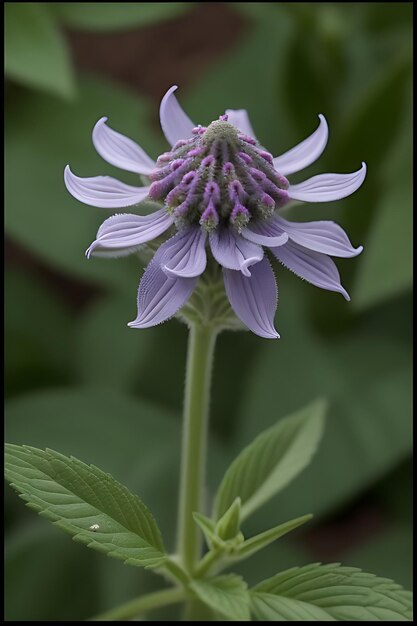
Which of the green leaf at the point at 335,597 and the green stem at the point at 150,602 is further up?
the green stem at the point at 150,602

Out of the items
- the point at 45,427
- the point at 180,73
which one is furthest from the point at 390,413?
the point at 180,73

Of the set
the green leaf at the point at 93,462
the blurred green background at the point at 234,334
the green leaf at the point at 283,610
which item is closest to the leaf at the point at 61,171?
the blurred green background at the point at 234,334

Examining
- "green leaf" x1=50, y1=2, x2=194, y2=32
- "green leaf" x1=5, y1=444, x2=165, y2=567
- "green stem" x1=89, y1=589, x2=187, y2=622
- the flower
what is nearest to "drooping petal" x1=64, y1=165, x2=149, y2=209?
the flower

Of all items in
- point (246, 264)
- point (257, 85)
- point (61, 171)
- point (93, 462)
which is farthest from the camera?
point (257, 85)

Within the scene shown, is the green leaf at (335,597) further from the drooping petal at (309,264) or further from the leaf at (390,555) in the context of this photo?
the leaf at (390,555)

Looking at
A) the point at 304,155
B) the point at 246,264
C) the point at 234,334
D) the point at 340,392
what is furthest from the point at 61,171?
the point at 246,264

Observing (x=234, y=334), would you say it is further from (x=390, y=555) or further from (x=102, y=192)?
(x=102, y=192)
